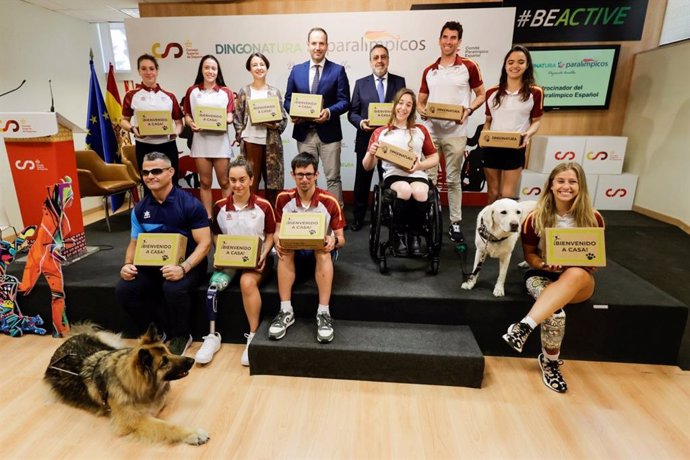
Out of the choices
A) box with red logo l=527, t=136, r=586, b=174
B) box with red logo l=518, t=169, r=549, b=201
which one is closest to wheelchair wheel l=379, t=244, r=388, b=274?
box with red logo l=518, t=169, r=549, b=201

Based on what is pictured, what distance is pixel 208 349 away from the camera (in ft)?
7.58

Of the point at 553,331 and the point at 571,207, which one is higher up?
the point at 571,207

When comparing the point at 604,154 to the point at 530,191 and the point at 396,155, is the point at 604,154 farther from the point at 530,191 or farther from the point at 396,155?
the point at 396,155

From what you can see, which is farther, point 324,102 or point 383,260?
point 324,102

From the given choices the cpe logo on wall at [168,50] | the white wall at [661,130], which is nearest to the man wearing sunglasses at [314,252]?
the cpe logo on wall at [168,50]

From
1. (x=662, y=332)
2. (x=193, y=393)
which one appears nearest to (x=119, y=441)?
(x=193, y=393)

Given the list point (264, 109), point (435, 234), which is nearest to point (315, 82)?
point (264, 109)

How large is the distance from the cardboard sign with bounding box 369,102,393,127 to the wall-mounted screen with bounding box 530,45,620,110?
2806mm

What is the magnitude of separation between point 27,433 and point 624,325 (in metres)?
3.11

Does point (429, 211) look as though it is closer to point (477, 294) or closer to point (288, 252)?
point (477, 294)

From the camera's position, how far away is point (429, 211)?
8.47 ft

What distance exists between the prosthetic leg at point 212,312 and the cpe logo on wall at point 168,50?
343cm

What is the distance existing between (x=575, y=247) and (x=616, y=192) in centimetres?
357

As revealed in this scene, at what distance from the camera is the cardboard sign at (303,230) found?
217 centimetres
